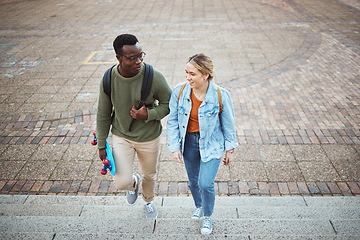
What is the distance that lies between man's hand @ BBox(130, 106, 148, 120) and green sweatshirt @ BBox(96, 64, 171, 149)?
51 millimetres

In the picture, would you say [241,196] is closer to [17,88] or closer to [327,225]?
[327,225]

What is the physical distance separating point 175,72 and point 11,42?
6425mm

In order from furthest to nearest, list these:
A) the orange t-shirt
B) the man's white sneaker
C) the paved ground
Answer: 1. the paved ground
2. the man's white sneaker
3. the orange t-shirt

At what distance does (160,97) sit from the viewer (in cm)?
282

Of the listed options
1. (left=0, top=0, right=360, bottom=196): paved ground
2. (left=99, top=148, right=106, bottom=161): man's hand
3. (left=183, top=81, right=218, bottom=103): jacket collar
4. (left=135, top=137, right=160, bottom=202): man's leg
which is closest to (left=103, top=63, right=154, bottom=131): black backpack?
(left=183, top=81, right=218, bottom=103): jacket collar

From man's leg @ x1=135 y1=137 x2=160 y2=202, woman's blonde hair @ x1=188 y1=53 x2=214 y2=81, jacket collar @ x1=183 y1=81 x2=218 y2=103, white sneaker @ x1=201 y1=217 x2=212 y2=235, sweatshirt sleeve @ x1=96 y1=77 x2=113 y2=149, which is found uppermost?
woman's blonde hair @ x1=188 y1=53 x2=214 y2=81

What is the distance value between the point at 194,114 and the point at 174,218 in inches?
49.3

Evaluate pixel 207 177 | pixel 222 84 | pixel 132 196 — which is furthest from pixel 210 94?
pixel 222 84

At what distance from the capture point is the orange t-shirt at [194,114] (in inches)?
102

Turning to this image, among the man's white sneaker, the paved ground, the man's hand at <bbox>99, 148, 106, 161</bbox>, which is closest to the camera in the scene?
the man's hand at <bbox>99, 148, 106, 161</bbox>

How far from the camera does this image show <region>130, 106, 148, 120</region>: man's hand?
2.63m

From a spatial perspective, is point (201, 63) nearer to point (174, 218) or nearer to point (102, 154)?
point (102, 154)

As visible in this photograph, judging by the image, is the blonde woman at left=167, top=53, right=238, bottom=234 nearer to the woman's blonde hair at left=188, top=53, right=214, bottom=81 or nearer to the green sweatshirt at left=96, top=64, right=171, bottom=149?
the woman's blonde hair at left=188, top=53, right=214, bottom=81

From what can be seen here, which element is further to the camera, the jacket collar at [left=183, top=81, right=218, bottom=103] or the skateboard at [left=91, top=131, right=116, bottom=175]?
the skateboard at [left=91, top=131, right=116, bottom=175]
